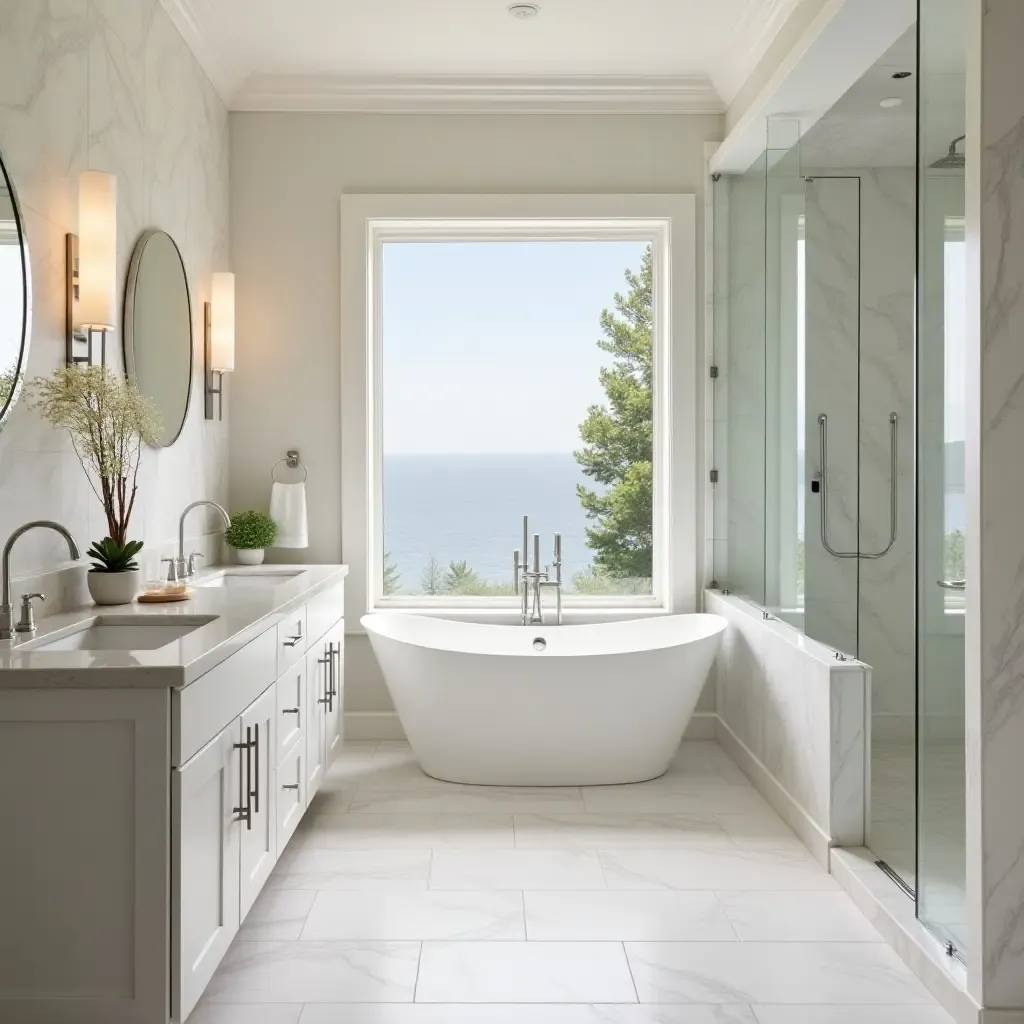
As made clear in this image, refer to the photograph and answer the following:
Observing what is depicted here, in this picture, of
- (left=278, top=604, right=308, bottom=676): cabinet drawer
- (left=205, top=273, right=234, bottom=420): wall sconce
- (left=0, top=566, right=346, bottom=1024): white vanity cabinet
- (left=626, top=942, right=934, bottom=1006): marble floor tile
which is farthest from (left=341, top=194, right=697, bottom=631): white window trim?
(left=0, top=566, right=346, bottom=1024): white vanity cabinet

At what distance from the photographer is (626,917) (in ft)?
9.07

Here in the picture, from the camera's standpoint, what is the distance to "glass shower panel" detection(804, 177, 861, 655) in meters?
3.74

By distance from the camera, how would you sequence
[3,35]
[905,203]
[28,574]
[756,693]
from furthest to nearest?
[756,693], [905,203], [28,574], [3,35]

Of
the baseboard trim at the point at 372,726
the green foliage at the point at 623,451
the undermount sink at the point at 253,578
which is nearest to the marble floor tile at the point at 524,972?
the undermount sink at the point at 253,578

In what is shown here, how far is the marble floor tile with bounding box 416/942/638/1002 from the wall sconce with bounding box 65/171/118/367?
1.81 m

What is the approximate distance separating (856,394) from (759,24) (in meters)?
1.43

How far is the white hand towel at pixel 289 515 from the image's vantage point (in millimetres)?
4391

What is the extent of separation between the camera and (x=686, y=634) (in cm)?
Answer: 440

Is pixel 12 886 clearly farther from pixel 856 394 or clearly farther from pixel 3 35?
pixel 856 394

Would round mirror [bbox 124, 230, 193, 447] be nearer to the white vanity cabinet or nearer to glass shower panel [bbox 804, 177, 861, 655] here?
the white vanity cabinet

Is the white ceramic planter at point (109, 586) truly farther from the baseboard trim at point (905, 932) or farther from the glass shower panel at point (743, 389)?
the glass shower panel at point (743, 389)

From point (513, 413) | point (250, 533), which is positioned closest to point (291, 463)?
point (250, 533)

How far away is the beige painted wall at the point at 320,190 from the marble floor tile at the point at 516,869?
1869mm

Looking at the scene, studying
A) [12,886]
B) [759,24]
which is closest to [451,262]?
[759,24]
